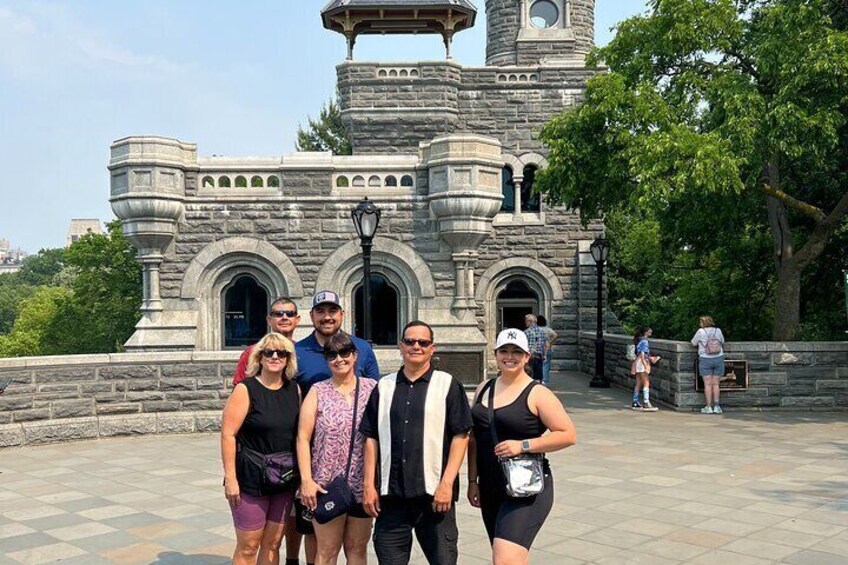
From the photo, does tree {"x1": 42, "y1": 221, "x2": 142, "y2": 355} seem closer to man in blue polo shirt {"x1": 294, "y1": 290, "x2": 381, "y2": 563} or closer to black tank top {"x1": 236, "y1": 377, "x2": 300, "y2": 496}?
man in blue polo shirt {"x1": 294, "y1": 290, "x2": 381, "y2": 563}

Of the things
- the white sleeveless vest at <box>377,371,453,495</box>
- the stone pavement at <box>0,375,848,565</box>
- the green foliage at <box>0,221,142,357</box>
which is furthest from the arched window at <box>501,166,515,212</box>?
the green foliage at <box>0,221,142,357</box>

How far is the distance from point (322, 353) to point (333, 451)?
28.8 inches

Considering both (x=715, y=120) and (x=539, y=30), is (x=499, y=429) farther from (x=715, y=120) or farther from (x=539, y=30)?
(x=539, y=30)

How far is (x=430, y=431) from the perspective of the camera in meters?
4.16

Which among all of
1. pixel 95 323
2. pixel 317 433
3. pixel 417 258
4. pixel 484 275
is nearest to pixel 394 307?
pixel 417 258

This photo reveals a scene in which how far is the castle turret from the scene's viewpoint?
26017 millimetres

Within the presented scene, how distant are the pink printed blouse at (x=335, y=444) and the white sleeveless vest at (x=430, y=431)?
8.5 inches

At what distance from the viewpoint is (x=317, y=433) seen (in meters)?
4.43

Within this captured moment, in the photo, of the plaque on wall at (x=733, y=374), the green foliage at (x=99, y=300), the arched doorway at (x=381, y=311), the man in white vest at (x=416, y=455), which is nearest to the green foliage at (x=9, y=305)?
the green foliage at (x=99, y=300)

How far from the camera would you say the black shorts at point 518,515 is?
412 cm

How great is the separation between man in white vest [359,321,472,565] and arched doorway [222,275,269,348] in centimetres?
1257

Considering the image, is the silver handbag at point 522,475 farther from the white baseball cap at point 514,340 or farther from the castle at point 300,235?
the castle at point 300,235

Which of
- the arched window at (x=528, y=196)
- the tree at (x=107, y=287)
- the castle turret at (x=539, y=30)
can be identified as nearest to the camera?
the arched window at (x=528, y=196)

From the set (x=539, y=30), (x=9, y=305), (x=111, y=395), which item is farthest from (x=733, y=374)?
(x=9, y=305)
